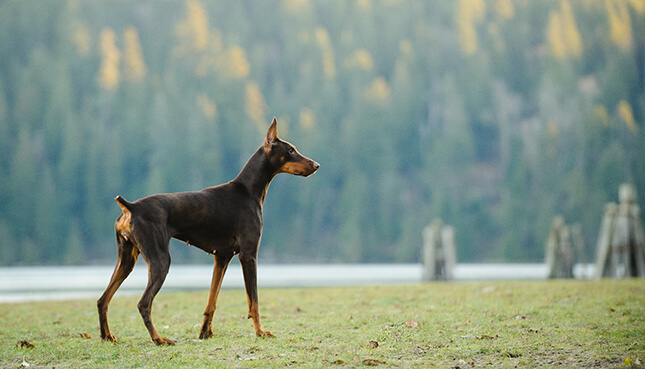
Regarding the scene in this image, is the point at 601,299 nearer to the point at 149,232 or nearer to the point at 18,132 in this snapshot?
the point at 149,232

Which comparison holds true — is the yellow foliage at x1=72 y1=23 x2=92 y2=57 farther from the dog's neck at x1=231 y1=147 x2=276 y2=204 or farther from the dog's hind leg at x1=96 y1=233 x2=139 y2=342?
the dog's hind leg at x1=96 y1=233 x2=139 y2=342

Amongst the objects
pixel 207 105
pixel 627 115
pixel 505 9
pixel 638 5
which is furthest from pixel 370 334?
pixel 638 5

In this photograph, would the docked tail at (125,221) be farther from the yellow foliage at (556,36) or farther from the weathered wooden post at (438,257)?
the yellow foliage at (556,36)

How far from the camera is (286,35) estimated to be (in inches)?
5002

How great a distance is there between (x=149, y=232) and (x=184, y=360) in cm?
166

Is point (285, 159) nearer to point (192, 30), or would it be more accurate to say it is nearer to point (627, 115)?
point (192, 30)

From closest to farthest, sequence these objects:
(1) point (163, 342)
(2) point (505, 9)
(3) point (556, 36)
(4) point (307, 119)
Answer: (1) point (163, 342) < (4) point (307, 119) < (3) point (556, 36) < (2) point (505, 9)

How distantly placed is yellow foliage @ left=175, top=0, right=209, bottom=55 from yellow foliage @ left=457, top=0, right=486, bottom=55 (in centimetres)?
4748

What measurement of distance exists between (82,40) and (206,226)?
11480 centimetres

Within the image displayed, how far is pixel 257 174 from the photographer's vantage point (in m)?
9.53

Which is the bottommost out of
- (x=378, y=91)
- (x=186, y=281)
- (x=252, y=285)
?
(x=186, y=281)

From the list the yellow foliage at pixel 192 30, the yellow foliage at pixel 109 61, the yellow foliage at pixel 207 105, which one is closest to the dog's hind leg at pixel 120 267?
the yellow foliage at pixel 207 105

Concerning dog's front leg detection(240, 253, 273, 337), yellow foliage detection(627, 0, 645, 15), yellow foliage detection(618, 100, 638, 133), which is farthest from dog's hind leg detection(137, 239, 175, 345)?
yellow foliage detection(627, 0, 645, 15)

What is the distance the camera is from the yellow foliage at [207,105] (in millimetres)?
114562
